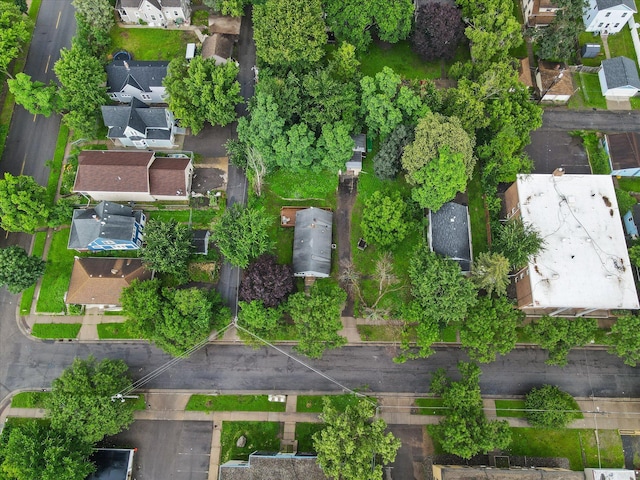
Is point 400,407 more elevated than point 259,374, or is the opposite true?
point 259,374

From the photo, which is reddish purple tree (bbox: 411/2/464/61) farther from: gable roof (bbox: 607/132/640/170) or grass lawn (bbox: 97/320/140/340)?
grass lawn (bbox: 97/320/140/340)

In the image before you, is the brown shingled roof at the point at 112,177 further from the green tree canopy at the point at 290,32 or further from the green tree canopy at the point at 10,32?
the green tree canopy at the point at 290,32

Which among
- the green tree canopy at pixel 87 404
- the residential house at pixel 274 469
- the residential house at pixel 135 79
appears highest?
the residential house at pixel 135 79

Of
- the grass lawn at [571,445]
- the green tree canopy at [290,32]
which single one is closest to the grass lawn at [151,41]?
the green tree canopy at [290,32]

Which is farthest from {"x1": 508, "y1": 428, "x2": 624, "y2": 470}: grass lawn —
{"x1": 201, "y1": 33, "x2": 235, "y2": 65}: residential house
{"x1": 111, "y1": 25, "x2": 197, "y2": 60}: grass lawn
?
{"x1": 111, "y1": 25, "x2": 197, "y2": 60}: grass lawn

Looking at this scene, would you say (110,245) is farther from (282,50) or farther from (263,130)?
(282,50)

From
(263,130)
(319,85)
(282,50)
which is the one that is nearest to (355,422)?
(263,130)

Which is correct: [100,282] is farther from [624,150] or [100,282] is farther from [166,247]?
[624,150]

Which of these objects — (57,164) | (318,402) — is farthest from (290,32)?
(318,402)
